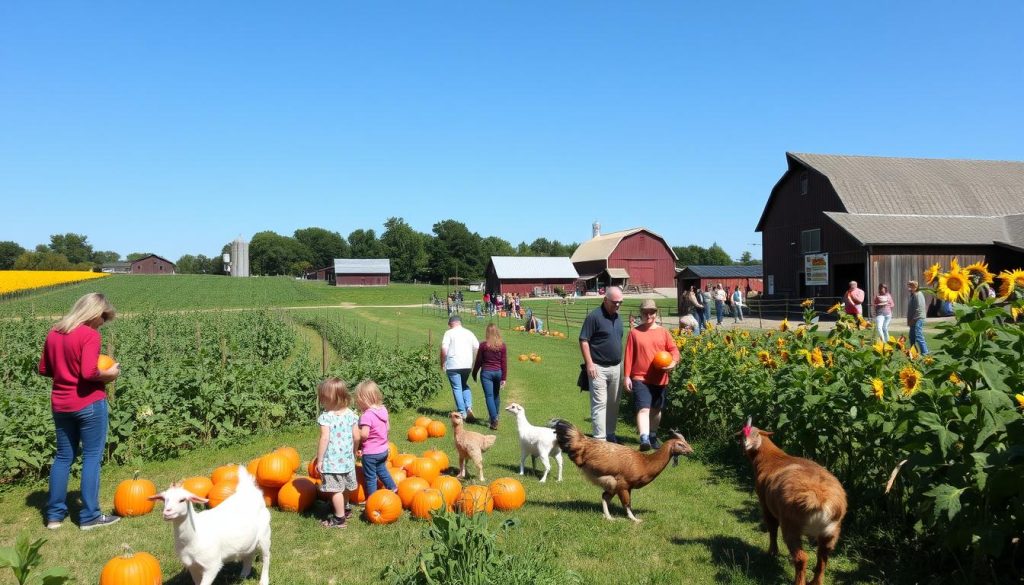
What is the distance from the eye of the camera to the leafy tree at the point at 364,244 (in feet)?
520

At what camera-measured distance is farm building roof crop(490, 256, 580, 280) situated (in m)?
72.2

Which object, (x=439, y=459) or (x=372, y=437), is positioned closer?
(x=372, y=437)

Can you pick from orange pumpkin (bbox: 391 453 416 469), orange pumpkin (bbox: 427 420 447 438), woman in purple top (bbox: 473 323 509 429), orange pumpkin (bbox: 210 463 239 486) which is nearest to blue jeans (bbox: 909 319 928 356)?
woman in purple top (bbox: 473 323 509 429)

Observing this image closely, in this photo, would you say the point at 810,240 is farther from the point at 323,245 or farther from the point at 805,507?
the point at 323,245

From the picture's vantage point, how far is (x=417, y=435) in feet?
29.4

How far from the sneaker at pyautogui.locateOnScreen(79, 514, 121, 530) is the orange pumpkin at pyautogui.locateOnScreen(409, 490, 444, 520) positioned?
274 cm

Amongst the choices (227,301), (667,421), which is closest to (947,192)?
(667,421)

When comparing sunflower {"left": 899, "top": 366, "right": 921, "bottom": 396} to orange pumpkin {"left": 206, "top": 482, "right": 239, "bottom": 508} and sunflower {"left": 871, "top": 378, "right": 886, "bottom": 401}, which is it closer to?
sunflower {"left": 871, "top": 378, "right": 886, "bottom": 401}

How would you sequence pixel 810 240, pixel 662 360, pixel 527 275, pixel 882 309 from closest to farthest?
pixel 662 360 → pixel 882 309 → pixel 810 240 → pixel 527 275

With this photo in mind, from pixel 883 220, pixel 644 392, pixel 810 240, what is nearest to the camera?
pixel 644 392

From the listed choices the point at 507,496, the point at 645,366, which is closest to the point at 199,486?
the point at 507,496

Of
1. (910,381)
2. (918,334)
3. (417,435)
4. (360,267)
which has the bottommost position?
(417,435)

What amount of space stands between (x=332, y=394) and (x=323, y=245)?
6836 inches

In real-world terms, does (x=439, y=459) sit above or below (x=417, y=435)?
above
